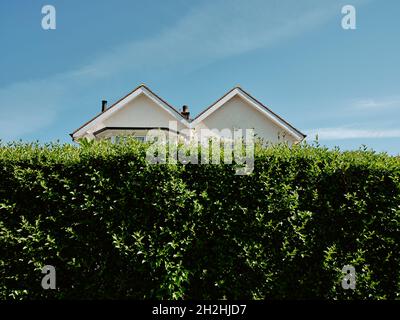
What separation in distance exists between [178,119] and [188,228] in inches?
694

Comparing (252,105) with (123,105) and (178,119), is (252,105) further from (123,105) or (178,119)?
(123,105)

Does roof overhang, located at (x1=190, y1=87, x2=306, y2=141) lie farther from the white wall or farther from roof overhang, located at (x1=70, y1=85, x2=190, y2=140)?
roof overhang, located at (x1=70, y1=85, x2=190, y2=140)

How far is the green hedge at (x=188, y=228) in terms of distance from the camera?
215 inches

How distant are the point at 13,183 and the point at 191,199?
2.81 metres

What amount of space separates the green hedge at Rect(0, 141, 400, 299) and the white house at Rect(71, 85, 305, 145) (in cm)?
1576

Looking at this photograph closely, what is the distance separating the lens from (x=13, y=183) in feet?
18.8

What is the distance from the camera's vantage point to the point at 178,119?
22.7 m

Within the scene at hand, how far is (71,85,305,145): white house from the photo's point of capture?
22234 millimetres

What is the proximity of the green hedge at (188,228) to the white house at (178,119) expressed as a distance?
15764 millimetres

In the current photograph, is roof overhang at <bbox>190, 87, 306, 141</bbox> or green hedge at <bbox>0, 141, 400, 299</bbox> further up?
roof overhang at <bbox>190, 87, 306, 141</bbox>

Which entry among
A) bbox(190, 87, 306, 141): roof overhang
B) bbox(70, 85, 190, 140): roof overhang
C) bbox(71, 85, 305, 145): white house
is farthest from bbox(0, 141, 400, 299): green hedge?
bbox(190, 87, 306, 141): roof overhang

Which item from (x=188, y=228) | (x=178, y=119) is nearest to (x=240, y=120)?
(x=178, y=119)

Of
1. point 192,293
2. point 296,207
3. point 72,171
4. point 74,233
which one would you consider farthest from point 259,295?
point 72,171
